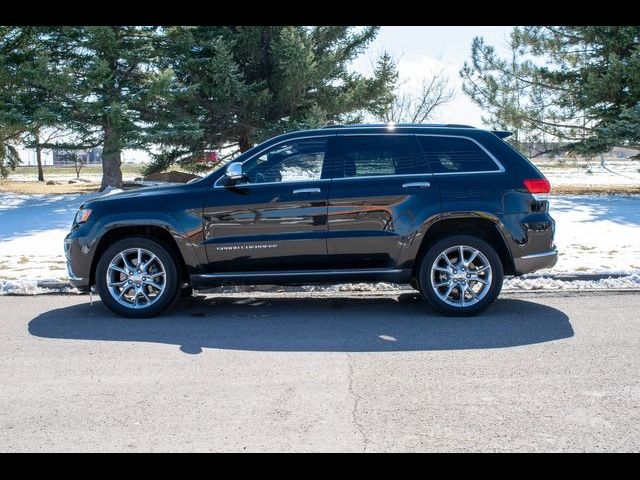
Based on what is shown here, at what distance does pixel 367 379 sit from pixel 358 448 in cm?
124

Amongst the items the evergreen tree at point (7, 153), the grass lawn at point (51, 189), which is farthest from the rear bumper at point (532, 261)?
the evergreen tree at point (7, 153)

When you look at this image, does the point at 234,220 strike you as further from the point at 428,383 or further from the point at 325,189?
the point at 428,383

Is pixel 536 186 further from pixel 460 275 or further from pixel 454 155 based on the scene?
→ pixel 460 275

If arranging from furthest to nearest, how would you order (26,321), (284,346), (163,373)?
(26,321)
(284,346)
(163,373)

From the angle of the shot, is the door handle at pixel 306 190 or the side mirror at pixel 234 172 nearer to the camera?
the side mirror at pixel 234 172

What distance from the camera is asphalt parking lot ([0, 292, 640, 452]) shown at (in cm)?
391

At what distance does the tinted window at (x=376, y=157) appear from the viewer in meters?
7.14

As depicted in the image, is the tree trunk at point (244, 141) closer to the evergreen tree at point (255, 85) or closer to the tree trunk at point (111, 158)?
the evergreen tree at point (255, 85)

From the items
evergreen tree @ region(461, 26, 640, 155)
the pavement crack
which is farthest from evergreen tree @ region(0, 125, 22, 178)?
the pavement crack

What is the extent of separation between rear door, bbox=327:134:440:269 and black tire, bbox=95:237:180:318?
1642 mm

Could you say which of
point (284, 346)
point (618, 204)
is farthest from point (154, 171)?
point (284, 346)

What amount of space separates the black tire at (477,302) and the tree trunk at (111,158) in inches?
599

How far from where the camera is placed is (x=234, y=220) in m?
7.02

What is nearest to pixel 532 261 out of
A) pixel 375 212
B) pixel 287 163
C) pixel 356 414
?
pixel 375 212
